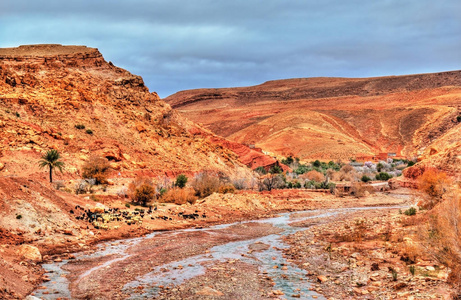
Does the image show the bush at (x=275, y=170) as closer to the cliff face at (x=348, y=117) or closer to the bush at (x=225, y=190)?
the cliff face at (x=348, y=117)

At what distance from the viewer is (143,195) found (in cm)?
2630

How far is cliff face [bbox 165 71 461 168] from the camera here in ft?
286

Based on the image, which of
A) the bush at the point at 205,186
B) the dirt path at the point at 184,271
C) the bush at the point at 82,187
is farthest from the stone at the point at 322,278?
the bush at the point at 205,186

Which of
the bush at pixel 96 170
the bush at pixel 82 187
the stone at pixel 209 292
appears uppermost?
the bush at pixel 96 170

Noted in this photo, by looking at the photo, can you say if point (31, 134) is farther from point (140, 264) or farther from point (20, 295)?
A: point (20, 295)

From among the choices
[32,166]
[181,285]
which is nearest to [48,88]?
[32,166]

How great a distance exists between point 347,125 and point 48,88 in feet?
260

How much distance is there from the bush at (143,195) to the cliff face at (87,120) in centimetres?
827

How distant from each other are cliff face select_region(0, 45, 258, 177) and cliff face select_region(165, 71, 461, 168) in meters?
31.7

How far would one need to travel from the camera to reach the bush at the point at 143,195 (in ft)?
86.0

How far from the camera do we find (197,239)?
18.9 meters

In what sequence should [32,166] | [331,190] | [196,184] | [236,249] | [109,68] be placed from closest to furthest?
1. [236,249]
2. [32,166]
3. [196,184]
4. [331,190]
5. [109,68]

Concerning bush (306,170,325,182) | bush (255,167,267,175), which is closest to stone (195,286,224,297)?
bush (306,170,325,182)

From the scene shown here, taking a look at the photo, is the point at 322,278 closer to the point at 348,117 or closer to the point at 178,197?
the point at 178,197
